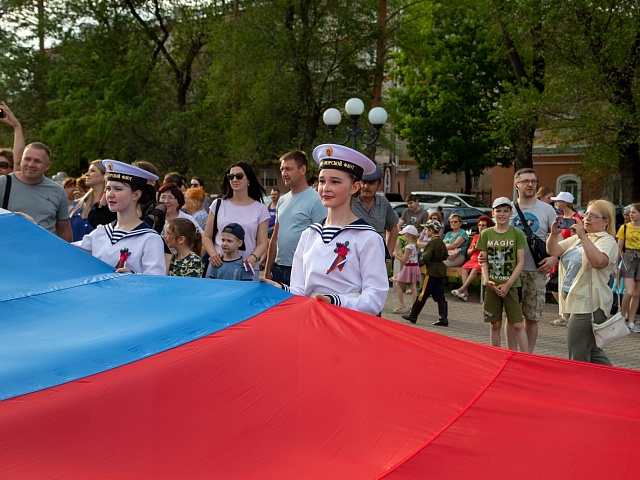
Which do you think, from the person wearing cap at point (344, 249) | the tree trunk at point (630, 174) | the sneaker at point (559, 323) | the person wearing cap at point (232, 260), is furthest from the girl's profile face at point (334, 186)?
the tree trunk at point (630, 174)

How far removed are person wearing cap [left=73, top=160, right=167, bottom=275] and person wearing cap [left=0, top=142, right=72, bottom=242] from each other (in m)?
1.78

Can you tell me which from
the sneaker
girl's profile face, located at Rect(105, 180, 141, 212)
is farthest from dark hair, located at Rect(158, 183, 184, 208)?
the sneaker

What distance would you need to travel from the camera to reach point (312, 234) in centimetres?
500

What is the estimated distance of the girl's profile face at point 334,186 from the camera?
4812mm

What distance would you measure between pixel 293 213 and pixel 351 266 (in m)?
3.16

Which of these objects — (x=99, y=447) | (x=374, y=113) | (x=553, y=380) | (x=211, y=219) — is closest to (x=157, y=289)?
(x=99, y=447)

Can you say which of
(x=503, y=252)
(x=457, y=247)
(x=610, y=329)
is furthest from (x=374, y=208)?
(x=457, y=247)

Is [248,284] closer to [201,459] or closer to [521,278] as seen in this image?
[201,459]

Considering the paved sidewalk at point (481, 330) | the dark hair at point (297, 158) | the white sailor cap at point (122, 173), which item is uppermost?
the dark hair at point (297, 158)

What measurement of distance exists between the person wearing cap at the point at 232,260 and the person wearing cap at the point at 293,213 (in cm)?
39

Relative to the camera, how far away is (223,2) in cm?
3391

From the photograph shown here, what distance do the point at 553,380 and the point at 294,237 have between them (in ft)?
13.8

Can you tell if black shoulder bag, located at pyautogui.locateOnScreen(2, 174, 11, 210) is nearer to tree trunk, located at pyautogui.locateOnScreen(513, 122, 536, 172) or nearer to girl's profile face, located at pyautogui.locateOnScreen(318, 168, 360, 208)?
girl's profile face, located at pyautogui.locateOnScreen(318, 168, 360, 208)

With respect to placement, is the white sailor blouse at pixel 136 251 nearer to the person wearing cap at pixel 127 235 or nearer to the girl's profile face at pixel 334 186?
the person wearing cap at pixel 127 235
